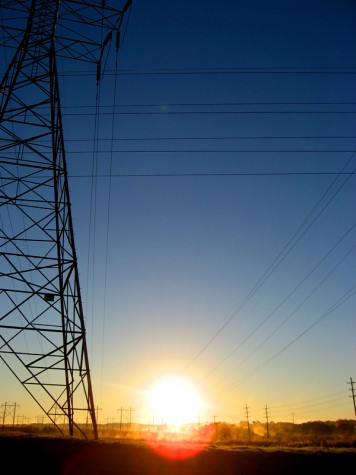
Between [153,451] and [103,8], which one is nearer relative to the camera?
[153,451]

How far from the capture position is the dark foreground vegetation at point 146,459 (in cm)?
1277

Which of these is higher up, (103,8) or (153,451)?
(103,8)

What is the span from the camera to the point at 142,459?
13453mm

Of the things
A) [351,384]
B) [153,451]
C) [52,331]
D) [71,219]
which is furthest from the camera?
[351,384]

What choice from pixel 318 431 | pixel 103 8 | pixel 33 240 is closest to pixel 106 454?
pixel 33 240

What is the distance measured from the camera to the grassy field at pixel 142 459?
12.8 m

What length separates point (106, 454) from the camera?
13.7m

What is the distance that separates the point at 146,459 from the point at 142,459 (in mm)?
128

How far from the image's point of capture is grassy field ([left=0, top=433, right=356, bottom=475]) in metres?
12.8

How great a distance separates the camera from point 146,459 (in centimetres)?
1346

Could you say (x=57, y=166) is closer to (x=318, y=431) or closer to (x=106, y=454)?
(x=106, y=454)

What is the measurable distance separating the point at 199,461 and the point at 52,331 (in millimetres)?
7064

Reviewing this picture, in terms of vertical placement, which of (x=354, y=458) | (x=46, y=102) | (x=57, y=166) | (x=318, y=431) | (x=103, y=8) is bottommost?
(x=318, y=431)

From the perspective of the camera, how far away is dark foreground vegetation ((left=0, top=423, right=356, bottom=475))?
41.9ft
